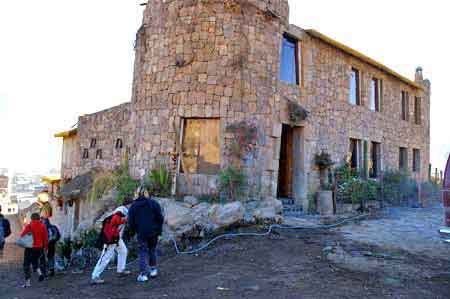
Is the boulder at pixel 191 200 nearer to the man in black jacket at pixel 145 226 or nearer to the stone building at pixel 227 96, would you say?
the stone building at pixel 227 96

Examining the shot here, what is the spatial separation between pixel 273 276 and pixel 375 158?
486 inches

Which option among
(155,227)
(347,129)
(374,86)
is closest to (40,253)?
(155,227)

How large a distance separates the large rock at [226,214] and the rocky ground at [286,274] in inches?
24.3

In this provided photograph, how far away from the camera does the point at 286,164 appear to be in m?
13.5

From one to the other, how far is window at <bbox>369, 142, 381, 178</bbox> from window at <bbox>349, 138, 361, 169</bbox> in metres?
1.40

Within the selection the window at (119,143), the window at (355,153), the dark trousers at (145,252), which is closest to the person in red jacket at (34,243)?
the dark trousers at (145,252)

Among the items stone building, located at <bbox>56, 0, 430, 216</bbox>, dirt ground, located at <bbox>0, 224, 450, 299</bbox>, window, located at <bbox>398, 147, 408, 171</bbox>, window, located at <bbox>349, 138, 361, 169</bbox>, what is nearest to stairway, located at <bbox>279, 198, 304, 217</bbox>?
stone building, located at <bbox>56, 0, 430, 216</bbox>

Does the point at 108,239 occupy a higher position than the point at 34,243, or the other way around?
the point at 108,239

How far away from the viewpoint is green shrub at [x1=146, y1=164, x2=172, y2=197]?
1090 cm

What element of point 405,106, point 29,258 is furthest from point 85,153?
point 405,106

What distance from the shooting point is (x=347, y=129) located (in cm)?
1526

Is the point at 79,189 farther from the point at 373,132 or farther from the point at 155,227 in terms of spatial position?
the point at 373,132

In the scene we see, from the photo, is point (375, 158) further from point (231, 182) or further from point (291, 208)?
point (231, 182)

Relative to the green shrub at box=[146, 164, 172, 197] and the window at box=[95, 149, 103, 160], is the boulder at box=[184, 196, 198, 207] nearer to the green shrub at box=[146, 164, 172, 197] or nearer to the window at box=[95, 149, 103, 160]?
the green shrub at box=[146, 164, 172, 197]
